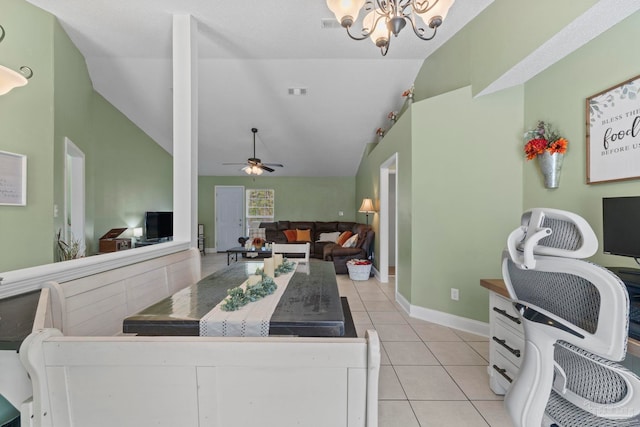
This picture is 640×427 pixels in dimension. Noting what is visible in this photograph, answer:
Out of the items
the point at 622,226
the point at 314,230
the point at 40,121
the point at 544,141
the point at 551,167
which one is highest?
the point at 40,121

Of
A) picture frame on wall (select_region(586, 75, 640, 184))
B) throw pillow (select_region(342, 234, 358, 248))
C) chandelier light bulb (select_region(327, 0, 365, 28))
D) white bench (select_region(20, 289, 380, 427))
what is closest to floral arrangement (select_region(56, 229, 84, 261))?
white bench (select_region(20, 289, 380, 427))

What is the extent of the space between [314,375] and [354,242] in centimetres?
523

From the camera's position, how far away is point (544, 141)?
89.2 inches

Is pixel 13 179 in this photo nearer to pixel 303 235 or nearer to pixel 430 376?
pixel 430 376

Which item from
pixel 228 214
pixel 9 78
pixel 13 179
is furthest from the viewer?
pixel 228 214

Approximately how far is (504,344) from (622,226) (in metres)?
0.97

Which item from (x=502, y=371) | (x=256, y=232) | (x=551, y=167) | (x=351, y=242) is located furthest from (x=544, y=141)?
(x=256, y=232)

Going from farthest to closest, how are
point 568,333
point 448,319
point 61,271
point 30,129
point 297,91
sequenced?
1. point 297,91
2. point 448,319
3. point 30,129
4. point 61,271
5. point 568,333

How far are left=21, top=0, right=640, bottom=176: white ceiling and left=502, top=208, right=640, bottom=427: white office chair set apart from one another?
5.39ft

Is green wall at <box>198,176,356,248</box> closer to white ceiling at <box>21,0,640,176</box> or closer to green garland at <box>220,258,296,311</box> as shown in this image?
white ceiling at <box>21,0,640,176</box>

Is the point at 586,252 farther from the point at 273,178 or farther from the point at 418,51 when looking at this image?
the point at 273,178

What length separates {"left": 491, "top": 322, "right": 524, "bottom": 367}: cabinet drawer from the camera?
1729mm

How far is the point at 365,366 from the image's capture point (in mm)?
714

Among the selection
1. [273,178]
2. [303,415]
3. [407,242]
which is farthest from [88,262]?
[273,178]
